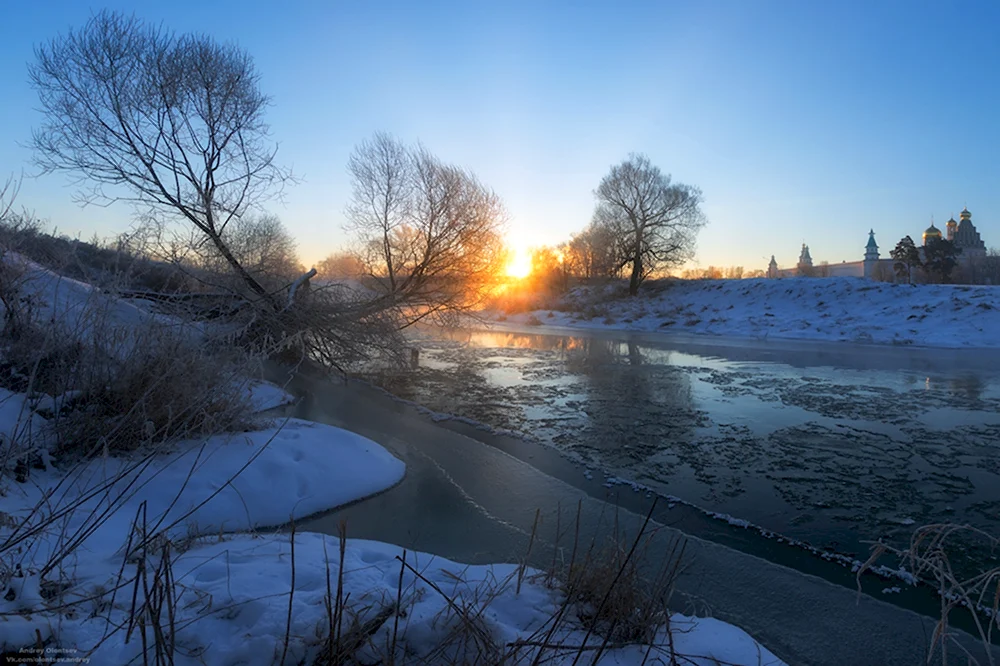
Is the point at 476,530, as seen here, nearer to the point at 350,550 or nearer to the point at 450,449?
the point at 350,550

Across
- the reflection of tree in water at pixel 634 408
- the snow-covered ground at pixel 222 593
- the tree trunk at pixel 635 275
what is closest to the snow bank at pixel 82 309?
the snow-covered ground at pixel 222 593

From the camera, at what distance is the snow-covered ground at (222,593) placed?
201 centimetres

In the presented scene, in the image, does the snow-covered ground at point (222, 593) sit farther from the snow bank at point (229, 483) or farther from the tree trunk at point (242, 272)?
the tree trunk at point (242, 272)

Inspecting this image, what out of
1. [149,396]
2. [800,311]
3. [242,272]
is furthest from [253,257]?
[800,311]

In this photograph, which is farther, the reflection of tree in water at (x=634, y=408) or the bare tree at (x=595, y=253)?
the bare tree at (x=595, y=253)

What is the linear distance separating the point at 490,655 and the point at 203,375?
15.7 ft

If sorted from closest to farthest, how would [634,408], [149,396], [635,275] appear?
[149,396] < [634,408] < [635,275]

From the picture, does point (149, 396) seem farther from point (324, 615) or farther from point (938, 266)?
point (938, 266)

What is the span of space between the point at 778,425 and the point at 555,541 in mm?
5056

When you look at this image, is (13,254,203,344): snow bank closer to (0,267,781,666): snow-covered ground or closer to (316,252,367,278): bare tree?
(0,267,781,666): snow-covered ground

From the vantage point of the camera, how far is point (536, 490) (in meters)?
5.58

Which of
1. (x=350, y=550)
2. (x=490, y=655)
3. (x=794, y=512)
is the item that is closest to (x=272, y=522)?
(x=350, y=550)

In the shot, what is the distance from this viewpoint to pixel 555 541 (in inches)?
167

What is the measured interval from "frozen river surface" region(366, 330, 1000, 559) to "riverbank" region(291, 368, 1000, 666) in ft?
2.44
